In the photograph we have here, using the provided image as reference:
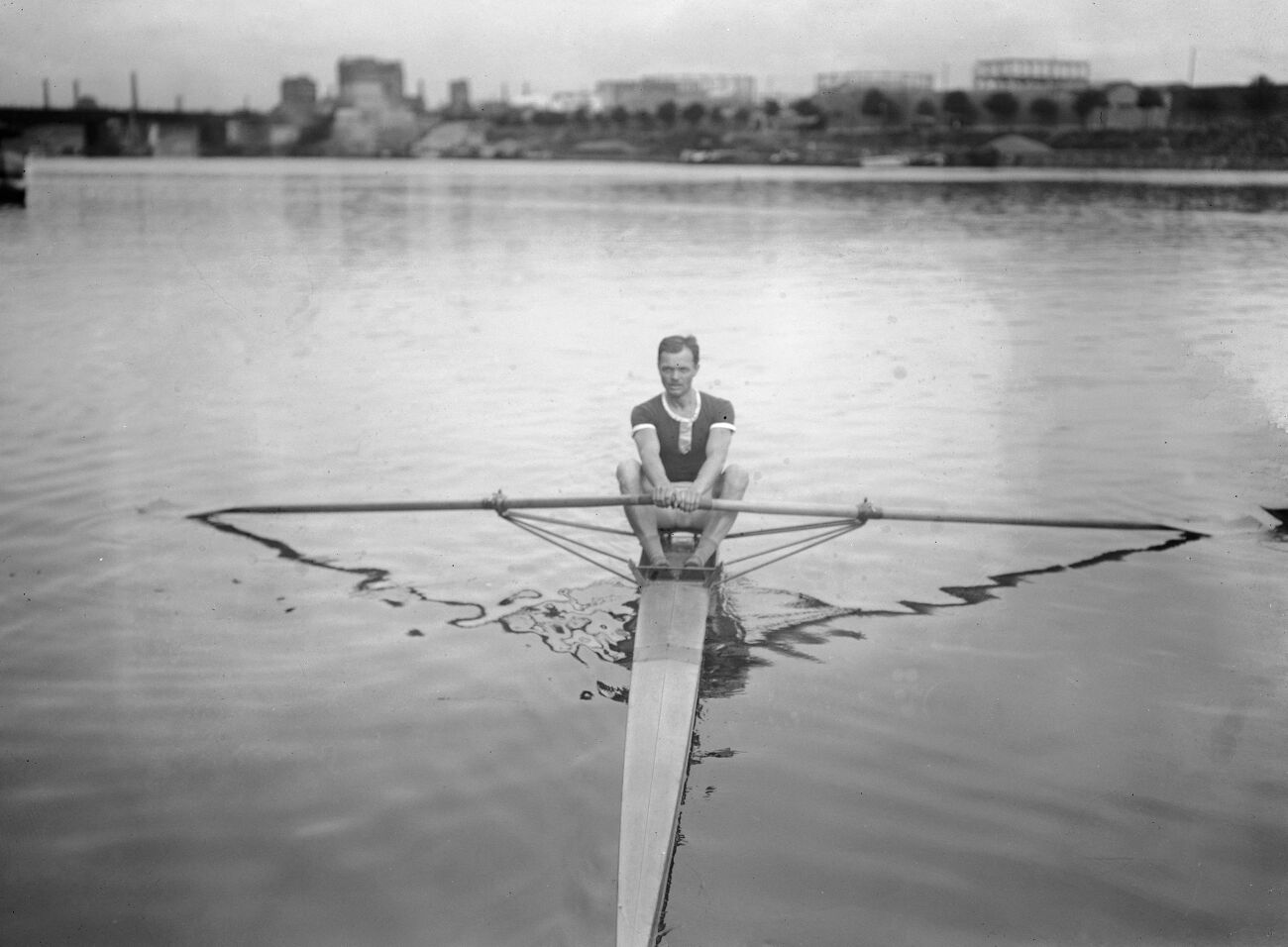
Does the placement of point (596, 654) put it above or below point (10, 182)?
below

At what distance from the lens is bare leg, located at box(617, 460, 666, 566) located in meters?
8.95

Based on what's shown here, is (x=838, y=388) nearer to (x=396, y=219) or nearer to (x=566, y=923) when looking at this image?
(x=566, y=923)

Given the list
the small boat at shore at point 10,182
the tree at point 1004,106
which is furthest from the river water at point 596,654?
the tree at point 1004,106

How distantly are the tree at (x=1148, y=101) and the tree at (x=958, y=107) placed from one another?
26302mm

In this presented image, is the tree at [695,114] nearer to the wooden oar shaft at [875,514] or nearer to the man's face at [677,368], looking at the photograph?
the wooden oar shaft at [875,514]

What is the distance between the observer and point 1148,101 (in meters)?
130

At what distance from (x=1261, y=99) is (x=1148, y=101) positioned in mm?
30704

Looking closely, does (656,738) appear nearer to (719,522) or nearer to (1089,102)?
(719,522)

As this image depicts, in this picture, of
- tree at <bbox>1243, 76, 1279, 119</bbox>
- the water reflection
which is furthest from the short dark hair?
tree at <bbox>1243, 76, 1279, 119</bbox>

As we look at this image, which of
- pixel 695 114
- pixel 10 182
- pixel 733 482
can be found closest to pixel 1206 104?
pixel 695 114

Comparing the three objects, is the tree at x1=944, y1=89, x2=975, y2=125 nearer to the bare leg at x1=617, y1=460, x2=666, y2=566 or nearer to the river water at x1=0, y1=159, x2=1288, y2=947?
the river water at x1=0, y1=159, x2=1288, y2=947

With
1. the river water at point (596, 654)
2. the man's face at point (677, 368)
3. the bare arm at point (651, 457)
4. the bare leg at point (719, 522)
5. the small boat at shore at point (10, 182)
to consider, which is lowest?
the river water at point (596, 654)

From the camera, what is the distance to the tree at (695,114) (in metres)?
170

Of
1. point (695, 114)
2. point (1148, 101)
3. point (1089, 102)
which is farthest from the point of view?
point (695, 114)
